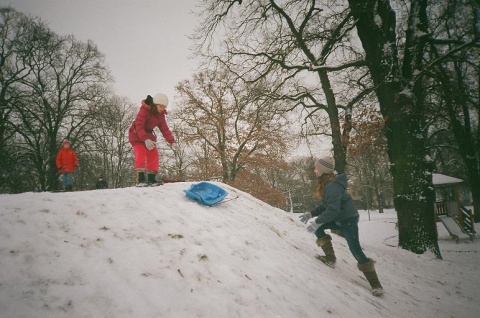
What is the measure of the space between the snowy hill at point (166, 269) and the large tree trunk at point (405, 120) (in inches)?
85.5

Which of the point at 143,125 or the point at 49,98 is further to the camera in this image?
the point at 49,98

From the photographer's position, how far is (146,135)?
5.16 m

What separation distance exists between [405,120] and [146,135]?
6499 mm

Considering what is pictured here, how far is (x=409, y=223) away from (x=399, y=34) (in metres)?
5.34

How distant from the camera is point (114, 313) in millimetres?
1979

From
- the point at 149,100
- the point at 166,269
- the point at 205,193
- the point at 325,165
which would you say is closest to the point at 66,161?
the point at 149,100

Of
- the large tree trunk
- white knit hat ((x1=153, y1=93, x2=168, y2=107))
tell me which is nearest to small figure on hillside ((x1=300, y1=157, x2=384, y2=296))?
white knit hat ((x1=153, y1=93, x2=168, y2=107))

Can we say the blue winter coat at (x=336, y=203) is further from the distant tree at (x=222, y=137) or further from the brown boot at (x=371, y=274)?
the distant tree at (x=222, y=137)

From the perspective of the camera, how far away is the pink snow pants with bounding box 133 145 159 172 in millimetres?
5152

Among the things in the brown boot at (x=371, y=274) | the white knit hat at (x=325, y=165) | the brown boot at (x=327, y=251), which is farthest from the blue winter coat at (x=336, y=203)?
the brown boot at (x=371, y=274)

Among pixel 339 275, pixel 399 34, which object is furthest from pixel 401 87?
pixel 339 275

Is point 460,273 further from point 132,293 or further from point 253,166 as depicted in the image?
point 253,166

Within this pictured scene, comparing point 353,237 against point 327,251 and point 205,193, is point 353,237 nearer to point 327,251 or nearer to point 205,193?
point 327,251

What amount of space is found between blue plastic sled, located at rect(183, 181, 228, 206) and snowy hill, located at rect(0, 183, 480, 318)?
153mm
